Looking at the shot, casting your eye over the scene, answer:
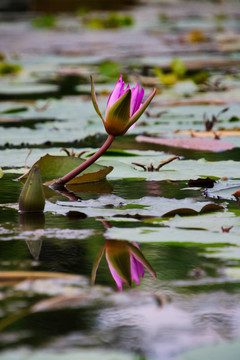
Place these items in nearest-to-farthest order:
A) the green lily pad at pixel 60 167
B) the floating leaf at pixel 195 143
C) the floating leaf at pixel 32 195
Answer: the floating leaf at pixel 32 195 < the green lily pad at pixel 60 167 < the floating leaf at pixel 195 143

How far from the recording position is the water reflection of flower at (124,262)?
1.02 m

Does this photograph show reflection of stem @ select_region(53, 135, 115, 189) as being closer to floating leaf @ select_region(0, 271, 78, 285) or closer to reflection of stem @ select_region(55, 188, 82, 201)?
reflection of stem @ select_region(55, 188, 82, 201)

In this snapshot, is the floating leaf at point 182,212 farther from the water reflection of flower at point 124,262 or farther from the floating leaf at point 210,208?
the water reflection of flower at point 124,262

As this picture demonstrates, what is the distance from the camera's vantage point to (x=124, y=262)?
3.57 ft

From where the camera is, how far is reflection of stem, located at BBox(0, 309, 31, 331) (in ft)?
2.74

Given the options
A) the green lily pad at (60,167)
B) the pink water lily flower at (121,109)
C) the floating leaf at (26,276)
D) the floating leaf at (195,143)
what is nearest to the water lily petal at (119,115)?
the pink water lily flower at (121,109)

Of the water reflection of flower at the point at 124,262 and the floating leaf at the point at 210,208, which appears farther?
the floating leaf at the point at 210,208

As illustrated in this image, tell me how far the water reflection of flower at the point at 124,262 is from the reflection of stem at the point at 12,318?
141 mm

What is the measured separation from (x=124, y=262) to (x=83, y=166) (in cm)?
45

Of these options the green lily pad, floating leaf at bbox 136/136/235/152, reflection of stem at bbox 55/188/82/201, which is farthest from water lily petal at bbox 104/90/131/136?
floating leaf at bbox 136/136/235/152

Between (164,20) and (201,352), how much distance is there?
1277 cm

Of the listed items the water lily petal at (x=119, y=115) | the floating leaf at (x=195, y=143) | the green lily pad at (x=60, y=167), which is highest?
the water lily petal at (x=119, y=115)

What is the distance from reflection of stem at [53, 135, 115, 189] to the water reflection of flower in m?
0.32

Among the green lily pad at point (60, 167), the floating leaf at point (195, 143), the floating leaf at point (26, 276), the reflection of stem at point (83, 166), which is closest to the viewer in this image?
the floating leaf at point (26, 276)
